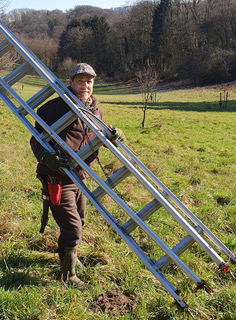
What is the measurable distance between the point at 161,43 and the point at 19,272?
64.7 m

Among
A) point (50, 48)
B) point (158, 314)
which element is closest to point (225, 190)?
point (158, 314)

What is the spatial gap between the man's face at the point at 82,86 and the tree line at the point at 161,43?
45.6m

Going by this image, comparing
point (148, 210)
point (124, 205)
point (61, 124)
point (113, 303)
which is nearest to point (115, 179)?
point (124, 205)

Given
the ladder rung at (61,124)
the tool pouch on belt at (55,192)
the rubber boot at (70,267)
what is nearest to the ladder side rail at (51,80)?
the ladder rung at (61,124)

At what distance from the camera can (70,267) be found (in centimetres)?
325

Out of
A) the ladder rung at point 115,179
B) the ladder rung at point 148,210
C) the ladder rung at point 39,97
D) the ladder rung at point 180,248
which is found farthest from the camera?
the ladder rung at point 39,97

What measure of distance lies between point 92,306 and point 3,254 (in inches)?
52.9

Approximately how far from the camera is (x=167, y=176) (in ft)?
25.2

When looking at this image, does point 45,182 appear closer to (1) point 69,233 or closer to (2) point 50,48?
(1) point 69,233

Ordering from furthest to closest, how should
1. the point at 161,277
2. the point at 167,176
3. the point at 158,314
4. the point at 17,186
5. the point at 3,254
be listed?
the point at 167,176 < the point at 17,186 < the point at 3,254 < the point at 158,314 < the point at 161,277

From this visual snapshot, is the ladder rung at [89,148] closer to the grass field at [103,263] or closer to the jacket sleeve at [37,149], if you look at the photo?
the jacket sleeve at [37,149]

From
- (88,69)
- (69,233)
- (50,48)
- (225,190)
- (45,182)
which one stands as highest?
(50,48)

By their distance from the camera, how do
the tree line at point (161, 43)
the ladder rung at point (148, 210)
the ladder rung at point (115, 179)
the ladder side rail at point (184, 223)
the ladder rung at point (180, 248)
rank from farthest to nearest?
1. the tree line at point (161, 43)
2. the ladder rung at point (115, 179)
3. the ladder rung at point (148, 210)
4. the ladder rung at point (180, 248)
5. the ladder side rail at point (184, 223)

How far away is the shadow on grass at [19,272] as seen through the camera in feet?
10.2
